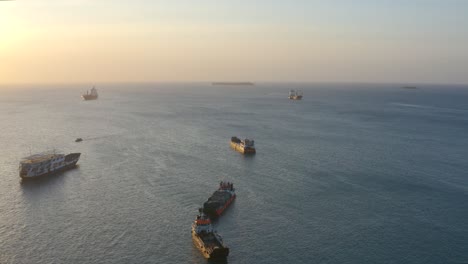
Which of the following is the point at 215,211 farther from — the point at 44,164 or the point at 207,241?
the point at 44,164

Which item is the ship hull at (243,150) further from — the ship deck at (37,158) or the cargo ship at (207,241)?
the cargo ship at (207,241)

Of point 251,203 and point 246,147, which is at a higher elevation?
point 246,147

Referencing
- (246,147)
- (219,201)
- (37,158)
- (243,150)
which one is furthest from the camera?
(243,150)

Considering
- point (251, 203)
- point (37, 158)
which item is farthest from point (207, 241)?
point (37, 158)

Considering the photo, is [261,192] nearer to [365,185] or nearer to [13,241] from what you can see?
[365,185]

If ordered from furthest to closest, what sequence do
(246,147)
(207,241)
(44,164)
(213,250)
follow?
(246,147), (44,164), (207,241), (213,250)

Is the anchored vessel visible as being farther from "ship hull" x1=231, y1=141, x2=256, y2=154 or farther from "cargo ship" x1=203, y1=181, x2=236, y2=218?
"ship hull" x1=231, y1=141, x2=256, y2=154

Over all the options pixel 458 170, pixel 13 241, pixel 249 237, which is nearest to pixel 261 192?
pixel 249 237
